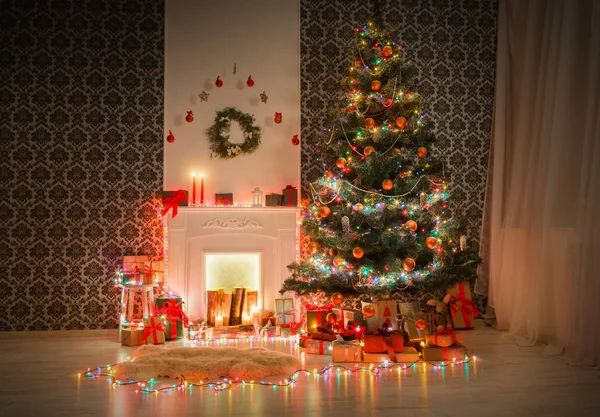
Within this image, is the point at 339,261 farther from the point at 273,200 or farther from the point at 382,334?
the point at 273,200

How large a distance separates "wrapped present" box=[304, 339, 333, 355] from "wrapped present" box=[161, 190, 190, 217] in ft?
6.56

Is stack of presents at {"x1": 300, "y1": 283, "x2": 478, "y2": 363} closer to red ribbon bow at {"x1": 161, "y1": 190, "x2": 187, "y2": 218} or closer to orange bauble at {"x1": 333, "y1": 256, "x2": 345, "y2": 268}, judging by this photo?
orange bauble at {"x1": 333, "y1": 256, "x2": 345, "y2": 268}

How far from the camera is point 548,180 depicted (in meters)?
4.91

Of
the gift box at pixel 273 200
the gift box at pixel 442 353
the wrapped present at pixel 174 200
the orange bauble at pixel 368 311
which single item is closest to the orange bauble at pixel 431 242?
the orange bauble at pixel 368 311

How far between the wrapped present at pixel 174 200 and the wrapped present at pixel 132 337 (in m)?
1.22

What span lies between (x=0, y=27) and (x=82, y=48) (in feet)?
2.72

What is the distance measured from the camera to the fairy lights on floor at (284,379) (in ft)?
12.6

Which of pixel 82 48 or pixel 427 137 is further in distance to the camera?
pixel 82 48

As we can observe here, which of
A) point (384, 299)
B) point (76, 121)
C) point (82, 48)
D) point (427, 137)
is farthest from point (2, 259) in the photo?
point (427, 137)

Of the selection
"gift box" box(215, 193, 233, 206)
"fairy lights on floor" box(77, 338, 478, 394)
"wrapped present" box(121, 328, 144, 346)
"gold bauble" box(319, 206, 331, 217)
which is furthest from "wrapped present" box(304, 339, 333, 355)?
"gift box" box(215, 193, 233, 206)

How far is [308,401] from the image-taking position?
354 centimetres

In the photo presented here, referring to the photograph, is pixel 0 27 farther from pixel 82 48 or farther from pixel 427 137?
pixel 427 137

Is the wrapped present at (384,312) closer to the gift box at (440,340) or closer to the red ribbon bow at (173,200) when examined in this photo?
the gift box at (440,340)

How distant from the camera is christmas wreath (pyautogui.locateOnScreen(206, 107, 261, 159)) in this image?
614 cm
